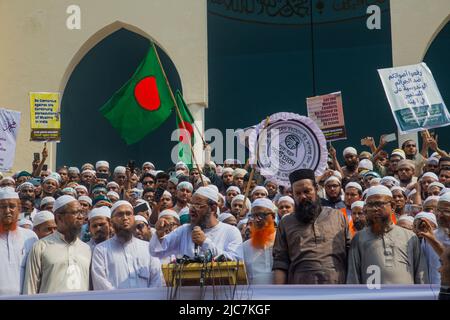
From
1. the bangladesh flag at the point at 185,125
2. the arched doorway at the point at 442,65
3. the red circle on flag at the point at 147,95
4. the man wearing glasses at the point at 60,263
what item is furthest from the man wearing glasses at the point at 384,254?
the arched doorway at the point at 442,65

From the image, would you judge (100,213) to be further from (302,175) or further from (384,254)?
(384,254)

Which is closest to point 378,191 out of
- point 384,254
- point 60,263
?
point 384,254

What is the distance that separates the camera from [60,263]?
6812 mm

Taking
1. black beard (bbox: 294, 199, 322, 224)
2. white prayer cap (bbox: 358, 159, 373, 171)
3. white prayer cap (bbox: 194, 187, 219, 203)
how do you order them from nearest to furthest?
black beard (bbox: 294, 199, 322, 224), white prayer cap (bbox: 194, 187, 219, 203), white prayer cap (bbox: 358, 159, 373, 171)

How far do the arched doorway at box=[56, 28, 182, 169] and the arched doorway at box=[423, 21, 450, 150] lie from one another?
15.8 ft

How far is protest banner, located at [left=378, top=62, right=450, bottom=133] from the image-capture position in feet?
36.8

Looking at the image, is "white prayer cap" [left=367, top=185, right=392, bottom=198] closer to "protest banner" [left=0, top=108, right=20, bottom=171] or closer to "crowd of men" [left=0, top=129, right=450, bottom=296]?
"crowd of men" [left=0, top=129, right=450, bottom=296]

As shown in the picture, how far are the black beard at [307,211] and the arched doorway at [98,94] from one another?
10.7 metres

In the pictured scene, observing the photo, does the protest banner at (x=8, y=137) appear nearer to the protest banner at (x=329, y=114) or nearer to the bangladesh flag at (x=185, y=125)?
the bangladesh flag at (x=185, y=125)

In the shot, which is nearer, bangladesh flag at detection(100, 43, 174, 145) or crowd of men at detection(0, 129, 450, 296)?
crowd of men at detection(0, 129, 450, 296)

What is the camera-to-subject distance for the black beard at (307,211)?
626cm

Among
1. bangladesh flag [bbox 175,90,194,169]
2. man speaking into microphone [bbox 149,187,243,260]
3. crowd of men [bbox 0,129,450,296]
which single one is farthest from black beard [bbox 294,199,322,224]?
bangladesh flag [bbox 175,90,194,169]
